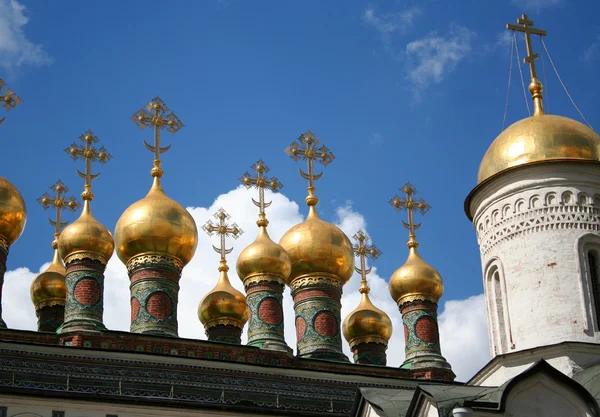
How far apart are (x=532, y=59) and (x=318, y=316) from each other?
6.54 metres

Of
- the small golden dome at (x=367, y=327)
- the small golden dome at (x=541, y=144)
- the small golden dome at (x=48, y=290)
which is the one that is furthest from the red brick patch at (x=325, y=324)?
the small golden dome at (x=541, y=144)

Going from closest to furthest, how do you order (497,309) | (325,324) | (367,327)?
1. (497,309)
2. (325,324)
3. (367,327)

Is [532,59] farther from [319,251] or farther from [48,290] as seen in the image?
[48,290]

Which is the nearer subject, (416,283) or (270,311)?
(270,311)

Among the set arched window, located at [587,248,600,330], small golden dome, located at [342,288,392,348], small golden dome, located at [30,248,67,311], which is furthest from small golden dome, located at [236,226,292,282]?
arched window, located at [587,248,600,330]

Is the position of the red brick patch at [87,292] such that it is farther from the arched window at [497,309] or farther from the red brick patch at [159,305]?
the arched window at [497,309]

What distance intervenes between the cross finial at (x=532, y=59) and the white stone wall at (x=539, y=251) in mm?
1327

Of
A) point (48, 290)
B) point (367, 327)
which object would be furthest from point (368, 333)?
point (48, 290)

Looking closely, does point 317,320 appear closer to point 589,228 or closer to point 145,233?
point 145,233

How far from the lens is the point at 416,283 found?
2367 cm

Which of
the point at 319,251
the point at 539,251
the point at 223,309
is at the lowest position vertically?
the point at 539,251

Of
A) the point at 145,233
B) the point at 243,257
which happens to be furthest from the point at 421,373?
the point at 145,233

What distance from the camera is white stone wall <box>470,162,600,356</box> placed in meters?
16.0

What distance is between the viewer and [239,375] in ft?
64.8
